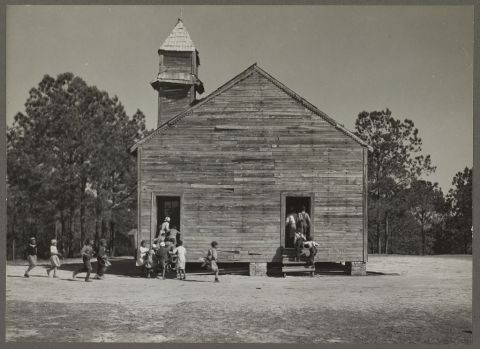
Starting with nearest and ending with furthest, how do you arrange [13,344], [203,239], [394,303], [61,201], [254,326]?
[13,344]
[254,326]
[394,303]
[203,239]
[61,201]

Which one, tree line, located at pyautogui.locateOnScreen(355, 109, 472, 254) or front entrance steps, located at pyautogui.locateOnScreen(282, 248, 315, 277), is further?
tree line, located at pyautogui.locateOnScreen(355, 109, 472, 254)

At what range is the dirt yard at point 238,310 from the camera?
12641 mm

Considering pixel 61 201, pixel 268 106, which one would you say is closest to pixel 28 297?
pixel 268 106

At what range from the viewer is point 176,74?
29641 mm

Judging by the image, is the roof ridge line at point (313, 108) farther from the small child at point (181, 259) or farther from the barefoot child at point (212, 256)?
the small child at point (181, 259)

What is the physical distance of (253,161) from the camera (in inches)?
900

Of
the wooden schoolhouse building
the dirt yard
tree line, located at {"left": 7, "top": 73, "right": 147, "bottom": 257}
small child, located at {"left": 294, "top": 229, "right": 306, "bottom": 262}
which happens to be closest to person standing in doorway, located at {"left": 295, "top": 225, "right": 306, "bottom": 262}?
small child, located at {"left": 294, "top": 229, "right": 306, "bottom": 262}

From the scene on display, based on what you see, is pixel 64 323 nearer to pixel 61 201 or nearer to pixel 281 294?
pixel 281 294

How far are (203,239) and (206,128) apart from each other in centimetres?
435

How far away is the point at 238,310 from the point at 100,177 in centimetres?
2365

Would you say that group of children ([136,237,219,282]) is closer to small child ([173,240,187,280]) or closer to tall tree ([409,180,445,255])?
small child ([173,240,187,280])

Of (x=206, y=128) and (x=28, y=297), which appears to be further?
(x=206, y=128)

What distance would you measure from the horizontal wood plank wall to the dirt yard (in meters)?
2.39

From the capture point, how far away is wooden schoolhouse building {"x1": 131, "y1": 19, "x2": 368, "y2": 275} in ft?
74.5
